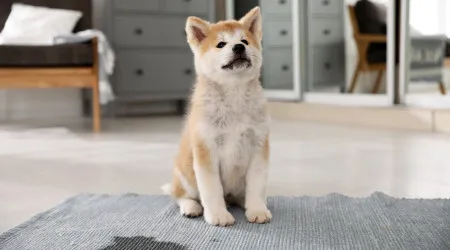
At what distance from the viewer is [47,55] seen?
3227 millimetres

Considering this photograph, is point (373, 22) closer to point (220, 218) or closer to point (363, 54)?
point (363, 54)

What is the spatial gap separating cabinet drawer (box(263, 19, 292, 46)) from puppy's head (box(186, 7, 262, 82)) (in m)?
3.24

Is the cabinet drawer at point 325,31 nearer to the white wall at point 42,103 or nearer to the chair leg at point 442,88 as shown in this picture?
the chair leg at point 442,88

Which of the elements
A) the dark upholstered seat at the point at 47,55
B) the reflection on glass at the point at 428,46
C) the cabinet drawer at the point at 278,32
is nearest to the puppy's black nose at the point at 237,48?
the dark upholstered seat at the point at 47,55

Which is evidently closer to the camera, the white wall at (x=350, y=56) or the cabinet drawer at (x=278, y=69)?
the white wall at (x=350, y=56)

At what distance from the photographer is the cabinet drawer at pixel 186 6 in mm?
4500

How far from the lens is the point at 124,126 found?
12.5 ft

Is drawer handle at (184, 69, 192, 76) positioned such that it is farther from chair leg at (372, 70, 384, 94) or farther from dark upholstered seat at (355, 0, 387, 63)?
chair leg at (372, 70, 384, 94)

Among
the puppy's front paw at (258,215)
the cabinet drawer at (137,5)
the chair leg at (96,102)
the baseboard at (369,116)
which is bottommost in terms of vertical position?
the puppy's front paw at (258,215)

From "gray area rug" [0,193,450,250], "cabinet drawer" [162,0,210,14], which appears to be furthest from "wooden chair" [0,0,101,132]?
"gray area rug" [0,193,450,250]

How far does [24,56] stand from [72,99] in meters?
1.51

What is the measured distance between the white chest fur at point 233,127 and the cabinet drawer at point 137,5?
3.17 metres

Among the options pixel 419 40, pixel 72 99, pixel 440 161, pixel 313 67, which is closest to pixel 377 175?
pixel 440 161

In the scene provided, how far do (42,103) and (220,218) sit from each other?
367 centimetres
